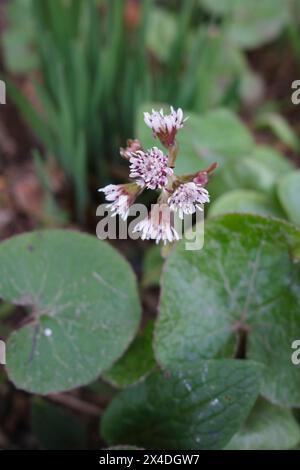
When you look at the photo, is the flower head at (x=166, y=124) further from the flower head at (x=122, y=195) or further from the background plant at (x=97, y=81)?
the background plant at (x=97, y=81)

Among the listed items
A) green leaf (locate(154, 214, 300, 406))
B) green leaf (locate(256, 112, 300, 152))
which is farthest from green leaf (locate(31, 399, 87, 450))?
green leaf (locate(256, 112, 300, 152))

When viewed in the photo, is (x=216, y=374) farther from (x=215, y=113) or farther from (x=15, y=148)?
(x=15, y=148)

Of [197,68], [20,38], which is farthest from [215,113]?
[20,38]

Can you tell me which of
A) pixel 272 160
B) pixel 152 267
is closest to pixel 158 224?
pixel 152 267

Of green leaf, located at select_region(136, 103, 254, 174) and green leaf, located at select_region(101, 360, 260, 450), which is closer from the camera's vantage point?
green leaf, located at select_region(101, 360, 260, 450)

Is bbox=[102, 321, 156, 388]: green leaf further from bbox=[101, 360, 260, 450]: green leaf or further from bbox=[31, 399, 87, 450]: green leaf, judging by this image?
bbox=[31, 399, 87, 450]: green leaf

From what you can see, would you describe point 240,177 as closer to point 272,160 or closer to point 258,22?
point 272,160

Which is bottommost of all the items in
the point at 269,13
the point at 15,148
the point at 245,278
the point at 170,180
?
the point at 245,278
